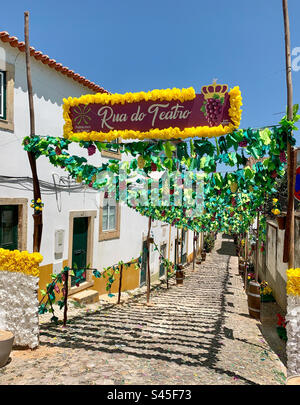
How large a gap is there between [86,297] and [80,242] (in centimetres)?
186

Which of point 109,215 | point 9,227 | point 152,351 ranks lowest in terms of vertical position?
point 152,351

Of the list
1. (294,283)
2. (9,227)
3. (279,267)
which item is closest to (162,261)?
(279,267)

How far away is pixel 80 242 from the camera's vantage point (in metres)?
9.98

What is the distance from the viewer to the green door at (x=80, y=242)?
9734 millimetres

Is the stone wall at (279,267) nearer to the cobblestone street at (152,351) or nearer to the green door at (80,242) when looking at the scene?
the cobblestone street at (152,351)

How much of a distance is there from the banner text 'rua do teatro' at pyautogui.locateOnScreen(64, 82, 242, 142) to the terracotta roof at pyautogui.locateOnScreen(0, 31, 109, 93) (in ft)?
9.64

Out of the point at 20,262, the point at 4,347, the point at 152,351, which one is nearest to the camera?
the point at 4,347

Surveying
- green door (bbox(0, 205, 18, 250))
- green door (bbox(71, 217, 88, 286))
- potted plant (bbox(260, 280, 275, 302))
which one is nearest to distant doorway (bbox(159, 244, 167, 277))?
potted plant (bbox(260, 280, 275, 302))

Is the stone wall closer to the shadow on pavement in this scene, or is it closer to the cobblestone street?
the cobblestone street

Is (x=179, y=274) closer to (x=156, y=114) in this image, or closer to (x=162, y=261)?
(x=162, y=261)

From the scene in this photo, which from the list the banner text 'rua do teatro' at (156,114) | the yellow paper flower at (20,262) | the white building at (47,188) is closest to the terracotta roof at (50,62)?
the white building at (47,188)

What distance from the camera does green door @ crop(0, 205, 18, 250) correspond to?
7.19 metres

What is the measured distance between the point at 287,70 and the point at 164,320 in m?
6.25
